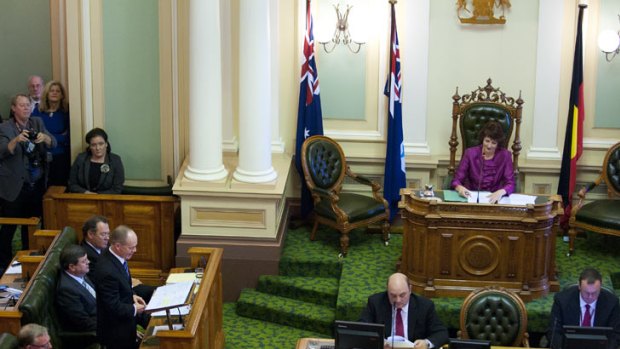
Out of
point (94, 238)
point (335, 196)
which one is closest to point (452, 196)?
point (335, 196)

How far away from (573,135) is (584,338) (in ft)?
13.1

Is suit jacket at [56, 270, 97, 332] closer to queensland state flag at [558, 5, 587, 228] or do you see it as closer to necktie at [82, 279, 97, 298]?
necktie at [82, 279, 97, 298]

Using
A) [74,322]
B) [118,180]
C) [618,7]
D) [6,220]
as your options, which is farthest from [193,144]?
[618,7]

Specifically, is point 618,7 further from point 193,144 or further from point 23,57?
point 23,57

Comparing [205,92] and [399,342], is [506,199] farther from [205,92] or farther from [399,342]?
[205,92]

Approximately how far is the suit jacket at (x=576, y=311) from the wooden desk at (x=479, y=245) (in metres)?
1.08

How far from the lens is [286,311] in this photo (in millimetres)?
9125

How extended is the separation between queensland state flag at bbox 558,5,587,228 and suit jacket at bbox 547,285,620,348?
264 cm

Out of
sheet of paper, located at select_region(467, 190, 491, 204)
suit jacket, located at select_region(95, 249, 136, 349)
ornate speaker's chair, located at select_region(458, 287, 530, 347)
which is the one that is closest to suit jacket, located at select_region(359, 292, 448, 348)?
ornate speaker's chair, located at select_region(458, 287, 530, 347)

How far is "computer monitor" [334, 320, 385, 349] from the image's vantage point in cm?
644

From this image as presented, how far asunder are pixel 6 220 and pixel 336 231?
129 inches

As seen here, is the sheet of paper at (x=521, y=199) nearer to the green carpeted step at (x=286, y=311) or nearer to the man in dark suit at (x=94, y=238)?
the green carpeted step at (x=286, y=311)

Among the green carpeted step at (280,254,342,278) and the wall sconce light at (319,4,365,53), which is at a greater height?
the wall sconce light at (319,4,365,53)

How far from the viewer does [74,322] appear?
7.64 metres
